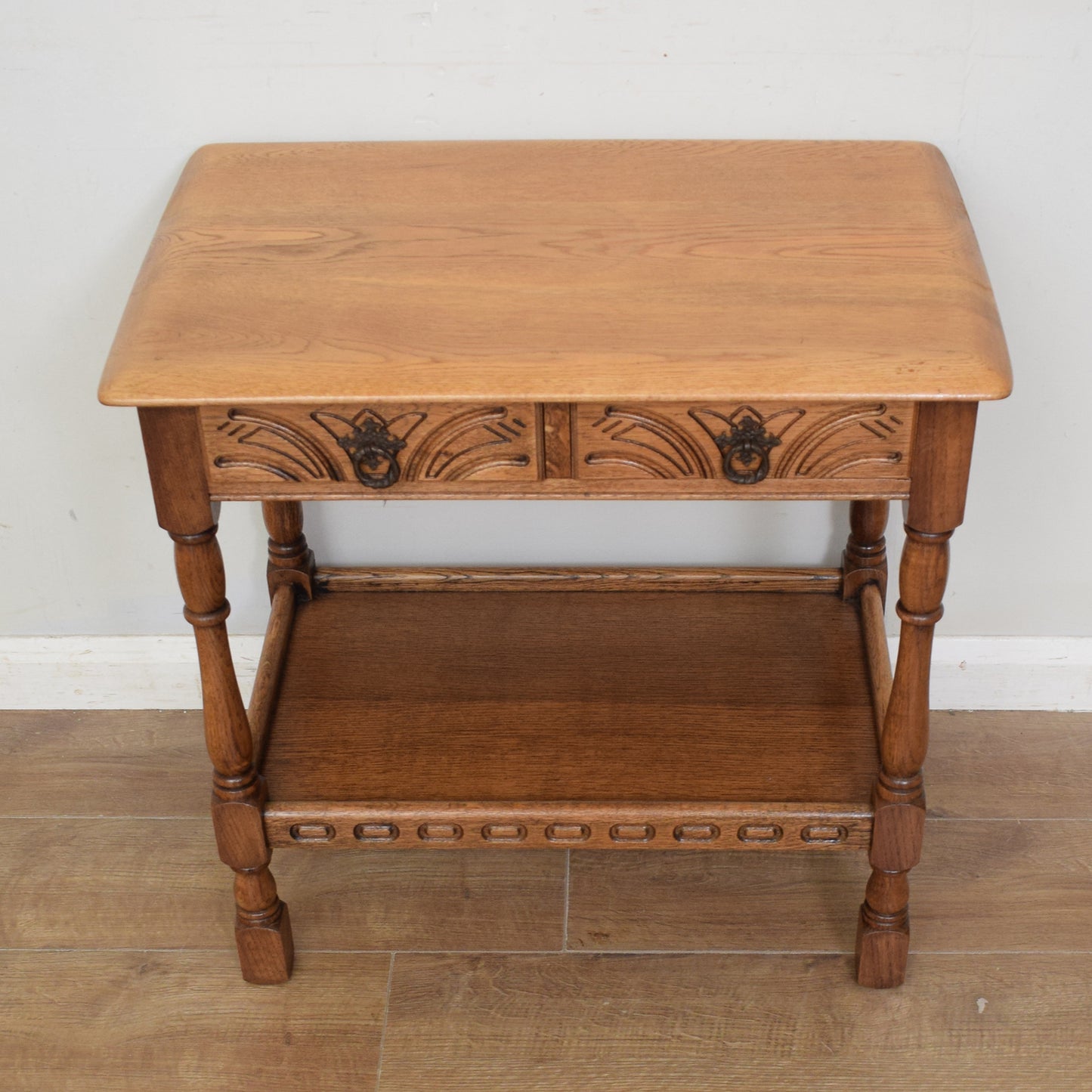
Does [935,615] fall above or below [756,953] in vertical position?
above

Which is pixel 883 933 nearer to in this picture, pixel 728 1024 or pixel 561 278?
pixel 728 1024

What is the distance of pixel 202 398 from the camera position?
4.38 feet

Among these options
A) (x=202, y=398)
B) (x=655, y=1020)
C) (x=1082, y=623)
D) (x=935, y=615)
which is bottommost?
(x=655, y=1020)


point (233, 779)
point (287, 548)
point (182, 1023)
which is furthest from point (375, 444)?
point (182, 1023)

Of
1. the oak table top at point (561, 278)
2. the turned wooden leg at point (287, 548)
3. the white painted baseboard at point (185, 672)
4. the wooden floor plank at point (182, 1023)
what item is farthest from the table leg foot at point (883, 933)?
the turned wooden leg at point (287, 548)

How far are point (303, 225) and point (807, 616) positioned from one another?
36.1 inches

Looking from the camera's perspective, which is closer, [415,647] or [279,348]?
[279,348]

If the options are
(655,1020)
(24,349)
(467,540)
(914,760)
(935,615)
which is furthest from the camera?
(467,540)

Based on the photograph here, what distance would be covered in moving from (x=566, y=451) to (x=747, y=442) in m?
0.19

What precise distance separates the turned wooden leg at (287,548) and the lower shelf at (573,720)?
5cm

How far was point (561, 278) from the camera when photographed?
1472 millimetres

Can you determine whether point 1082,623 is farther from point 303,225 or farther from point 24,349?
point 24,349

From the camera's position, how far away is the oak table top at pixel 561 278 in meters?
1.34

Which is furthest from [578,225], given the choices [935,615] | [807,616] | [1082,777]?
[1082,777]
